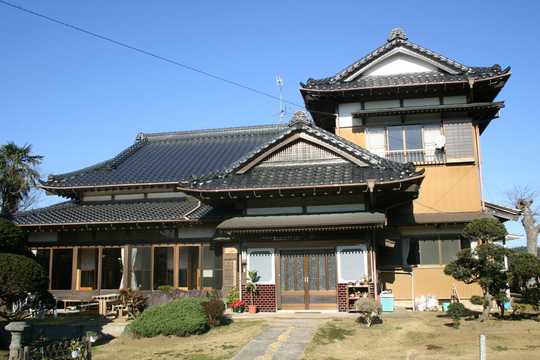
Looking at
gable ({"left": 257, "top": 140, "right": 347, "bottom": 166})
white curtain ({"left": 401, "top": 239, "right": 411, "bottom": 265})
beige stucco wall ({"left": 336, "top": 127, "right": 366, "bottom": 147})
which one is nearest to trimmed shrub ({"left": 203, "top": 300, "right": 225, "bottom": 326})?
gable ({"left": 257, "top": 140, "right": 347, "bottom": 166})

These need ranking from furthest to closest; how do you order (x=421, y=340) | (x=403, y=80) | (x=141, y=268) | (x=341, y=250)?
(x=141, y=268), (x=403, y=80), (x=341, y=250), (x=421, y=340)

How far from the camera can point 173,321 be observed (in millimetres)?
15781

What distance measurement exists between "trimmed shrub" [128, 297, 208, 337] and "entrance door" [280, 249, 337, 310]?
154 inches

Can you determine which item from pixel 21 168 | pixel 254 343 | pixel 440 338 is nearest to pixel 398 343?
pixel 440 338

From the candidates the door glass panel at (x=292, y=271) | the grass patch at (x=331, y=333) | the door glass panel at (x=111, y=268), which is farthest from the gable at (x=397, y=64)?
the door glass panel at (x=111, y=268)

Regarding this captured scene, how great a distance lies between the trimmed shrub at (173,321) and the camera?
1566cm

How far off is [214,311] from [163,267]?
635cm

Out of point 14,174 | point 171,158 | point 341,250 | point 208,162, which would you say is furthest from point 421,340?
point 14,174

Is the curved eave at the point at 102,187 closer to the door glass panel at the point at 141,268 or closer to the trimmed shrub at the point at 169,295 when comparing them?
the door glass panel at the point at 141,268

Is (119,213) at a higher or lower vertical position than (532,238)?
higher

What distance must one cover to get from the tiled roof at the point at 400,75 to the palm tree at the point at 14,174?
21401 mm

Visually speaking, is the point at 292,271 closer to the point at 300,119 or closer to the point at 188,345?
the point at 188,345

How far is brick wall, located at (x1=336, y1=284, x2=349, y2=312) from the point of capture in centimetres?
1817

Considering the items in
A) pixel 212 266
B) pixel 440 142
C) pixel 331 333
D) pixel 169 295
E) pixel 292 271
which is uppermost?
pixel 440 142
